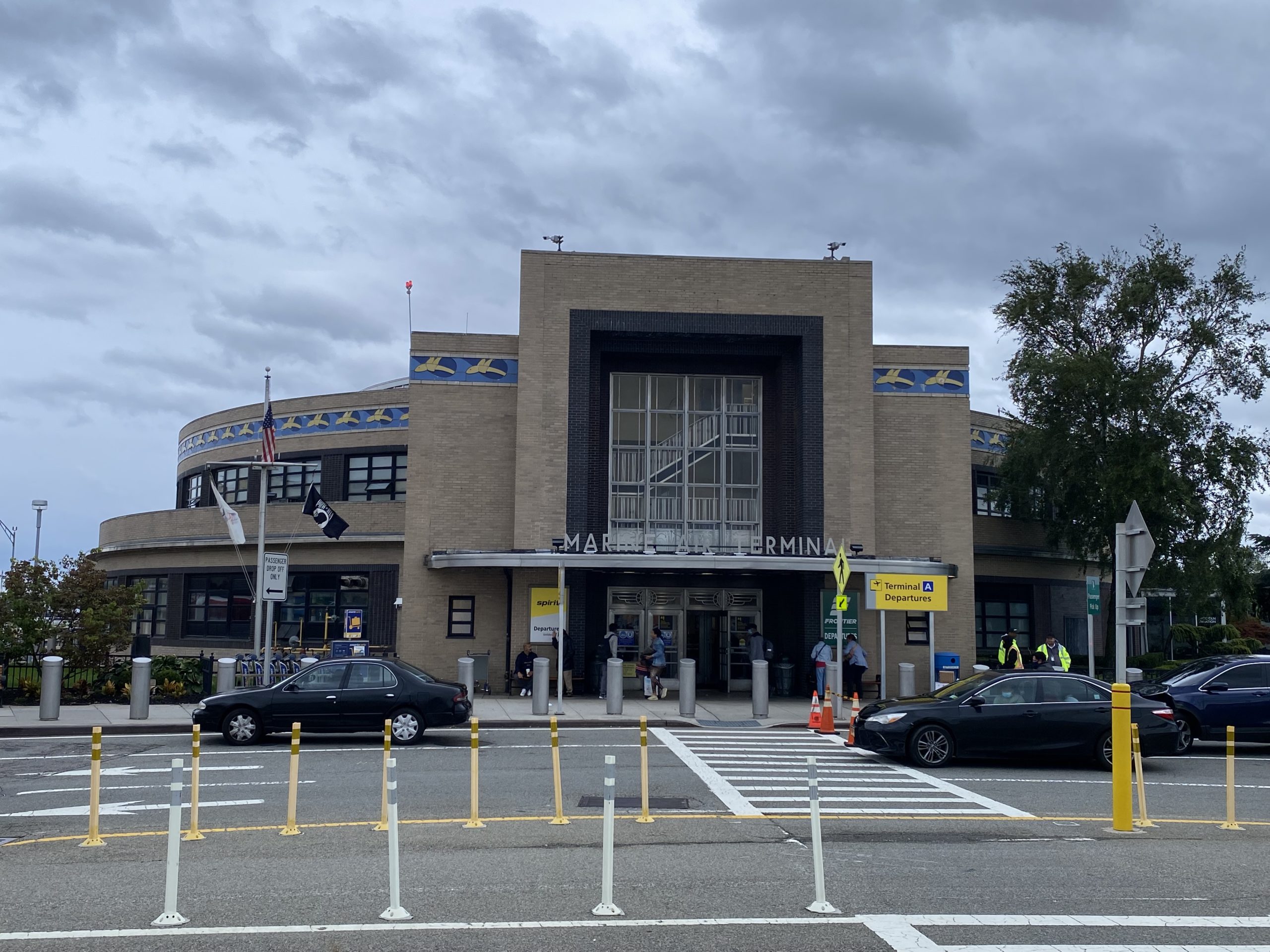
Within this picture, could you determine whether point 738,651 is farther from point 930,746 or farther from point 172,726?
point 172,726

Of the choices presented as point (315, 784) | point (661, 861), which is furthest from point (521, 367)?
point (661, 861)

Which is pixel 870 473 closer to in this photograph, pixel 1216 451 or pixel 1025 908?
pixel 1216 451

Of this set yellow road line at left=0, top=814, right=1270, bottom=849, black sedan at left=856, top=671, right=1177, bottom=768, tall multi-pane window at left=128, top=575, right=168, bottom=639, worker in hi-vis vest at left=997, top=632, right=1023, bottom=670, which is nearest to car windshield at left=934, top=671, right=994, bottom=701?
black sedan at left=856, top=671, right=1177, bottom=768

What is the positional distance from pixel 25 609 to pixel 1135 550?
2170 centimetres

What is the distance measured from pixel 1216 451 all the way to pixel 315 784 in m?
27.1

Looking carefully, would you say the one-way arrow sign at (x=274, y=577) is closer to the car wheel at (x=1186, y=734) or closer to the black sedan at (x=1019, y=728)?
the black sedan at (x=1019, y=728)

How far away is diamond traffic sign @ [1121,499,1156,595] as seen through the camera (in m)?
11.6

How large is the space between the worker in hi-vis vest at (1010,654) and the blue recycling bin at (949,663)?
3375 millimetres

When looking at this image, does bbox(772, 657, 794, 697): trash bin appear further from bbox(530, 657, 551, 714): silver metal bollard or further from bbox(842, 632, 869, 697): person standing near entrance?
bbox(530, 657, 551, 714): silver metal bollard

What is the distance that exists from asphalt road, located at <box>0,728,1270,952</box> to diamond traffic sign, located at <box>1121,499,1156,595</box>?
239 centimetres

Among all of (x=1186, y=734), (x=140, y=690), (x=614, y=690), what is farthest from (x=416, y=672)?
(x=1186, y=734)

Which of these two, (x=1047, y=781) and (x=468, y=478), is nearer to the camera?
(x=1047, y=781)

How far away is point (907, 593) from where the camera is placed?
26984mm

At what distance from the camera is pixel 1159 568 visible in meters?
32.5
